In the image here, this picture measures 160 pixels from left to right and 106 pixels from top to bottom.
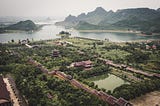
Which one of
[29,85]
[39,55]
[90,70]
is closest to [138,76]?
[90,70]

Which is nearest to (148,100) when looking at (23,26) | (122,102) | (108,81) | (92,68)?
(122,102)

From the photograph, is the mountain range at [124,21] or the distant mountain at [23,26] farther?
the mountain range at [124,21]

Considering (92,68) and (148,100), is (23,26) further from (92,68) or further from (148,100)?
(148,100)

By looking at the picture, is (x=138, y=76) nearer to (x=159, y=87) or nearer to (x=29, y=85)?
(x=159, y=87)

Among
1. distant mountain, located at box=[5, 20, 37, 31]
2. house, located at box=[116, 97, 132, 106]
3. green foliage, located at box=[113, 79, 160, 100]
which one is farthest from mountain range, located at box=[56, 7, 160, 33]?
house, located at box=[116, 97, 132, 106]

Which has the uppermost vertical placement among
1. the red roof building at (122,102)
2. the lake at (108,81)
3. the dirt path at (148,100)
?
the red roof building at (122,102)

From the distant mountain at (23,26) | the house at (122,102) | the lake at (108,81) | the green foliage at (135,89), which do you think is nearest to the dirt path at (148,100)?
the green foliage at (135,89)

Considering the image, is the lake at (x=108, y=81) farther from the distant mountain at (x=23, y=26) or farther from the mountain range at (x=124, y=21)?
the distant mountain at (x=23, y=26)

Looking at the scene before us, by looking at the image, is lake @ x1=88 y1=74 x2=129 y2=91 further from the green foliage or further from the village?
the green foliage
